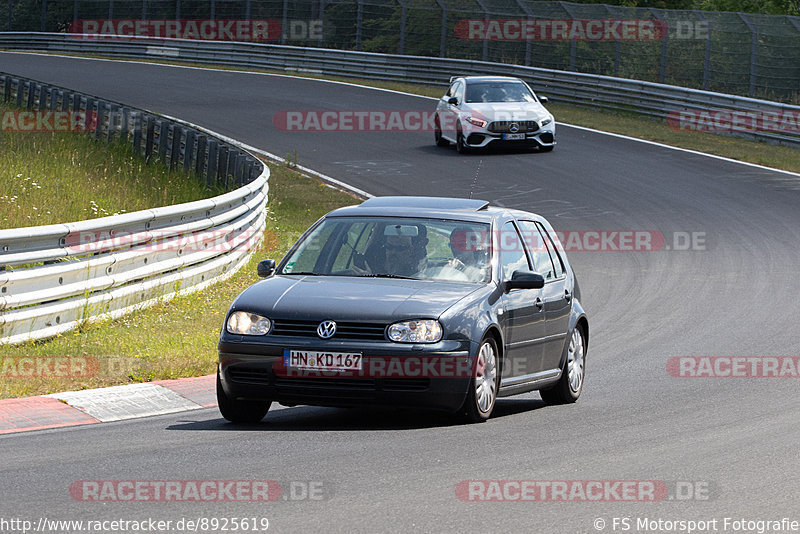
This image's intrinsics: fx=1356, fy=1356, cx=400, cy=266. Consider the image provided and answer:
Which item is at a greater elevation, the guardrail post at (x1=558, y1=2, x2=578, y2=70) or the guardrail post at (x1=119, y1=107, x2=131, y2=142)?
the guardrail post at (x1=558, y1=2, x2=578, y2=70)

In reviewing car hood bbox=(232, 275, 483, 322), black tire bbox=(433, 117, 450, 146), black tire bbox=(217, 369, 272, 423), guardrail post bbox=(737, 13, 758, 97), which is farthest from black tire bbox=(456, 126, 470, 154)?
black tire bbox=(217, 369, 272, 423)

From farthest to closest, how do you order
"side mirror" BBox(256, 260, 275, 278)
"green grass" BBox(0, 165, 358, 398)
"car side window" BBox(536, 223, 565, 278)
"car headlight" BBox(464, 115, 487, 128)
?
"car headlight" BBox(464, 115, 487, 128) → "car side window" BBox(536, 223, 565, 278) → "green grass" BBox(0, 165, 358, 398) → "side mirror" BBox(256, 260, 275, 278)

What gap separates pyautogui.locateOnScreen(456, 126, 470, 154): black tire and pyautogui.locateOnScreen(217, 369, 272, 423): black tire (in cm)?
2121

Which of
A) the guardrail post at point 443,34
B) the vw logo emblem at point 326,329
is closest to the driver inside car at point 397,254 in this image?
the vw logo emblem at point 326,329

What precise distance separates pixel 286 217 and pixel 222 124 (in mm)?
12672

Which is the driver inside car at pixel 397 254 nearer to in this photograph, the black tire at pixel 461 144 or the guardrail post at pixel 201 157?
the guardrail post at pixel 201 157

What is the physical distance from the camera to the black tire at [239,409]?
8.96 metres

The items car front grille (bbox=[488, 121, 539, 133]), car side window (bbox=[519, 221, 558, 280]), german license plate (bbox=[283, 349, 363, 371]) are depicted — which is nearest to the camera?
german license plate (bbox=[283, 349, 363, 371])

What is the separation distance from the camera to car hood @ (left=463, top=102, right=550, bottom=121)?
29562 millimetres

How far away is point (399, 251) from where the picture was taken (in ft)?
31.8

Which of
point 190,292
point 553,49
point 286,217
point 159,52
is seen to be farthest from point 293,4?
point 190,292

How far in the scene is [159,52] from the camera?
51.2 metres

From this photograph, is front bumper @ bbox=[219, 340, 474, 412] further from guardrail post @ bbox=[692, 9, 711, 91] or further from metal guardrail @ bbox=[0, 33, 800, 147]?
guardrail post @ bbox=[692, 9, 711, 91]

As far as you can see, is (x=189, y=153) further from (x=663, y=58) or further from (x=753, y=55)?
(x=663, y=58)
